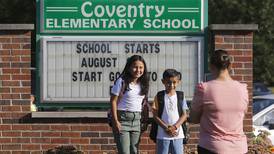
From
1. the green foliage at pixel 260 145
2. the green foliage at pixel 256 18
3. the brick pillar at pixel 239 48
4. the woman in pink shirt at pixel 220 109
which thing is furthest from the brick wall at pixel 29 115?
the green foliage at pixel 256 18

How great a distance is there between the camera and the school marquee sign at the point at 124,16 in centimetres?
1005

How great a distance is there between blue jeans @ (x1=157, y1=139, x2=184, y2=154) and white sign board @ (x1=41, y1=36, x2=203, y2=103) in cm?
177

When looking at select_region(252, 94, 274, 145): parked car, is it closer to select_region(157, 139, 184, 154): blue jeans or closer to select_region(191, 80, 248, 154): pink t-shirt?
select_region(157, 139, 184, 154): blue jeans

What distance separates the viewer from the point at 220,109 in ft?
20.1

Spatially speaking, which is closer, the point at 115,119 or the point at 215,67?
the point at 215,67

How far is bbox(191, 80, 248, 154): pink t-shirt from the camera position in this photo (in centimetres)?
612

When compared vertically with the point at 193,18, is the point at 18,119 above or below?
below

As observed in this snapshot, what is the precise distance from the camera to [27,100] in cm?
999

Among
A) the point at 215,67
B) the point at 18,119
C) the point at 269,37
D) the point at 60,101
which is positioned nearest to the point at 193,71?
the point at 60,101

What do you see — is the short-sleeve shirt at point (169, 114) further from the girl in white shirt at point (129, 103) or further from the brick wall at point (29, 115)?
the brick wall at point (29, 115)

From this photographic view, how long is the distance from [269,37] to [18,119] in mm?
28152

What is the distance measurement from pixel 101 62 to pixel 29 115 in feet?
4.28

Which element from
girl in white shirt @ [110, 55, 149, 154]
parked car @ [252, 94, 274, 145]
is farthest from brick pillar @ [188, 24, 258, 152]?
girl in white shirt @ [110, 55, 149, 154]

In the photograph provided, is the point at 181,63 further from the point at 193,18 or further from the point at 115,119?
the point at 115,119
